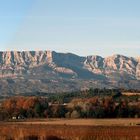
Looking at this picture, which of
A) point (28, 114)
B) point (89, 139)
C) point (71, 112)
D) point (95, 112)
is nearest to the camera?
point (89, 139)

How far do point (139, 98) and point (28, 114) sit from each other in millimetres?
32236

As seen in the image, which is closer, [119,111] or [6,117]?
[119,111]

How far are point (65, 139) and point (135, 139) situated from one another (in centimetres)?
546

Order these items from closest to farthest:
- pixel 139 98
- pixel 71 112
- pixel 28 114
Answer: pixel 71 112
pixel 28 114
pixel 139 98

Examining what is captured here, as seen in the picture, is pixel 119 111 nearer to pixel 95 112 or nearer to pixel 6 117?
pixel 95 112

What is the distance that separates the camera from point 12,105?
423ft

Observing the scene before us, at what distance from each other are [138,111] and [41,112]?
22169mm

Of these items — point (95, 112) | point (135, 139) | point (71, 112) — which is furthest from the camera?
point (71, 112)

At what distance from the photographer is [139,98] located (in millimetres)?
139375

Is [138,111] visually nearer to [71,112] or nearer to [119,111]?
[119,111]

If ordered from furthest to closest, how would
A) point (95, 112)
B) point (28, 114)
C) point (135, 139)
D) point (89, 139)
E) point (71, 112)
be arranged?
point (28, 114)
point (71, 112)
point (95, 112)
point (135, 139)
point (89, 139)

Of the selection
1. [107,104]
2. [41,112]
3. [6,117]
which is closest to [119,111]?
[107,104]

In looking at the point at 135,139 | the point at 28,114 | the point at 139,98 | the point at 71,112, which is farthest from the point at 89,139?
the point at 139,98

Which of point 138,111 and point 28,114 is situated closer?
point 138,111
